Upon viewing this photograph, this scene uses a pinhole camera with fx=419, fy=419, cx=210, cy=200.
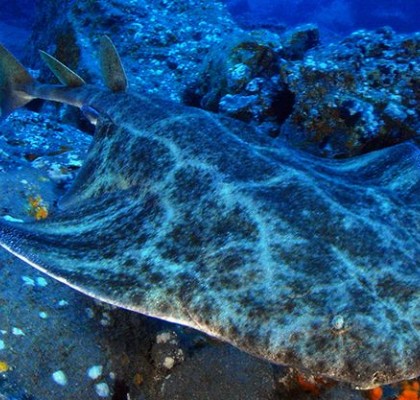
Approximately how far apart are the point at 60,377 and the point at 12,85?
434 cm

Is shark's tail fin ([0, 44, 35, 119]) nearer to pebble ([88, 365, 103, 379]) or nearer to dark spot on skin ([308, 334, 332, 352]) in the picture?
pebble ([88, 365, 103, 379])

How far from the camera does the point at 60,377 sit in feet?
8.87

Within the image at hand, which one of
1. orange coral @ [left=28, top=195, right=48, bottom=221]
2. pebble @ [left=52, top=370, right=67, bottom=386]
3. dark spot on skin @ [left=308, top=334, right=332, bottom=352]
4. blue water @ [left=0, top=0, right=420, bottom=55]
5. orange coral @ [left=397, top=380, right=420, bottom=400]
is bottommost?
pebble @ [left=52, top=370, right=67, bottom=386]

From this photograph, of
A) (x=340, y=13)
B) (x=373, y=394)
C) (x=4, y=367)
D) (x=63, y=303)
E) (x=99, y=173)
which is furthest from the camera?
(x=340, y=13)

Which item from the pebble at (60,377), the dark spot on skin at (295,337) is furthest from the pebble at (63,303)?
the dark spot on skin at (295,337)

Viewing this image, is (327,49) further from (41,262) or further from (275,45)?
(41,262)

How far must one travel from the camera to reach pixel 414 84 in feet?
16.0

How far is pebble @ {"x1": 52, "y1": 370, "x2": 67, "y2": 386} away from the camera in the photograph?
106 inches

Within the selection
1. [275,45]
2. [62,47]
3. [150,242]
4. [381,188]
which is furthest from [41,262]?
[62,47]

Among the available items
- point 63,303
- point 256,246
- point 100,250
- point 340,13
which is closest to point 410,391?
point 256,246

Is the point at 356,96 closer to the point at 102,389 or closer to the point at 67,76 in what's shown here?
the point at 67,76

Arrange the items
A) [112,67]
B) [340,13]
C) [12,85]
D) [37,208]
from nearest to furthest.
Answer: [37,208] < [112,67] < [12,85] < [340,13]

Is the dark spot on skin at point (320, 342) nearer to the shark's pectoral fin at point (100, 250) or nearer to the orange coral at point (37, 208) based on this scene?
the shark's pectoral fin at point (100, 250)

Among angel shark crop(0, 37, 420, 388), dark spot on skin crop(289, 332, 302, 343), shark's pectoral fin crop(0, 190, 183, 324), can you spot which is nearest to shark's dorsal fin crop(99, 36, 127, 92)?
angel shark crop(0, 37, 420, 388)
